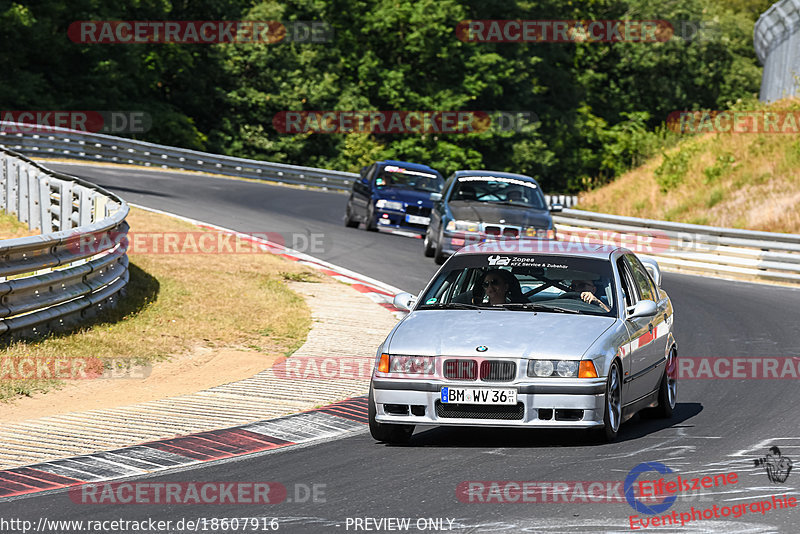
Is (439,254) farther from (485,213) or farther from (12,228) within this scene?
(12,228)

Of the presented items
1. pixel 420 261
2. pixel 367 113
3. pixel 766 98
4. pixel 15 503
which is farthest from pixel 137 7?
pixel 15 503

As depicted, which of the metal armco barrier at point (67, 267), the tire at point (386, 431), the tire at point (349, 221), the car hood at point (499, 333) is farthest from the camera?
the tire at point (349, 221)

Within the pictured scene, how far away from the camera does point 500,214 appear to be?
20.8 m

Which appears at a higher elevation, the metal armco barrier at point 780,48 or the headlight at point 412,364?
the metal armco barrier at point 780,48

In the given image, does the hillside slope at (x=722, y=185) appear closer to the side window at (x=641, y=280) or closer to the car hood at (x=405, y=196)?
the car hood at (x=405, y=196)

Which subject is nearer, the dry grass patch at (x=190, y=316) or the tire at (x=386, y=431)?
the tire at (x=386, y=431)

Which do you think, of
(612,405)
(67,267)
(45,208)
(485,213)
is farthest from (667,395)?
(45,208)

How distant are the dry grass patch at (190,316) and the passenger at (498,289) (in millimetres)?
4145

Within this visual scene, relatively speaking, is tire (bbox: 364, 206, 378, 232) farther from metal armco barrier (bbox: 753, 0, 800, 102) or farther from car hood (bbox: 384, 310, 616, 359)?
car hood (bbox: 384, 310, 616, 359)

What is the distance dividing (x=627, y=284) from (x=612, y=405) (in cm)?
147

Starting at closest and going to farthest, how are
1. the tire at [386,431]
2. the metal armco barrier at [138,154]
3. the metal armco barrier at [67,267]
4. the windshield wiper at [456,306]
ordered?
Result: the tire at [386,431] < the windshield wiper at [456,306] < the metal armco barrier at [67,267] < the metal armco barrier at [138,154]

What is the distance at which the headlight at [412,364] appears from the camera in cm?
849

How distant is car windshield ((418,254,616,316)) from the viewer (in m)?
9.52

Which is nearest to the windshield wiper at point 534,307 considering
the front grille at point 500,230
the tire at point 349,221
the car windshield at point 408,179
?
the front grille at point 500,230
